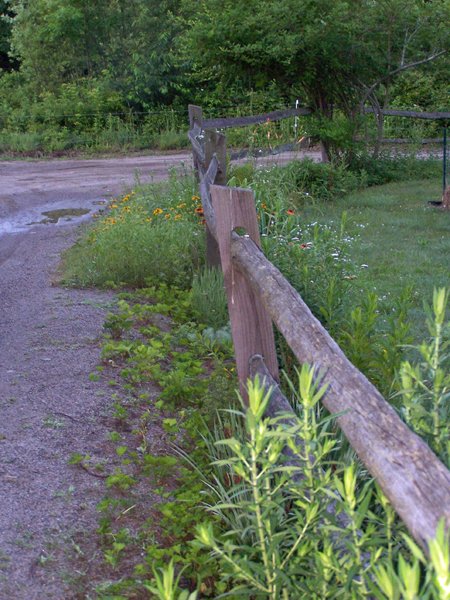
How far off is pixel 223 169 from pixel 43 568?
4420 millimetres

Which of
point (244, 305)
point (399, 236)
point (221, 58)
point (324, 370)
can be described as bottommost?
point (399, 236)

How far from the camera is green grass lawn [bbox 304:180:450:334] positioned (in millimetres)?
7707

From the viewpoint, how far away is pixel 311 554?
226 cm

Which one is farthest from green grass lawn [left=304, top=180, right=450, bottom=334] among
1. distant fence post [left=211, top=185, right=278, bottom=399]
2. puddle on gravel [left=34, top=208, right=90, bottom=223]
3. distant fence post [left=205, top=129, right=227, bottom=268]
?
puddle on gravel [left=34, top=208, right=90, bottom=223]

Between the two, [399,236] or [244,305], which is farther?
[399,236]

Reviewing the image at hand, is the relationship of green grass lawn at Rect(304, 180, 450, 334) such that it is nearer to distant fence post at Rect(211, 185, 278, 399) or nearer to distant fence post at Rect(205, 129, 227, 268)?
distant fence post at Rect(205, 129, 227, 268)

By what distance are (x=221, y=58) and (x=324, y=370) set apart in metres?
13.1

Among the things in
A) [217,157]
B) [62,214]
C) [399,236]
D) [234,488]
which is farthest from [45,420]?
[62,214]

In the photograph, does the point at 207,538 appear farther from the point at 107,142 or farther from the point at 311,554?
the point at 107,142

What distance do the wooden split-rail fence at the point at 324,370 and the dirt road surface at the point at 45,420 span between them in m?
0.93

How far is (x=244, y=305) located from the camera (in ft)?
12.5

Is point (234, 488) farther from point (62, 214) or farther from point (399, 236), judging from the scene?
point (62, 214)

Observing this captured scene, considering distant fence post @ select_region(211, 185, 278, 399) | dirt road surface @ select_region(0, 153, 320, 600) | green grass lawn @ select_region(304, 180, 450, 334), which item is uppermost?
distant fence post @ select_region(211, 185, 278, 399)

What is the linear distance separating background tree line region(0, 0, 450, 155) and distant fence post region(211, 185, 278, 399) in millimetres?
10410
